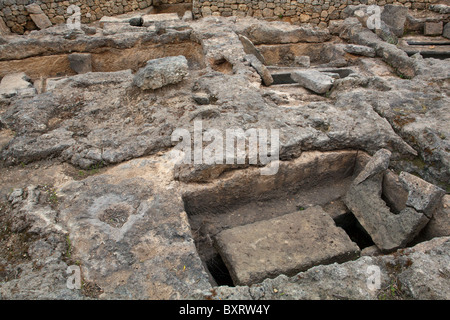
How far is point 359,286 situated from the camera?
86.4 inches

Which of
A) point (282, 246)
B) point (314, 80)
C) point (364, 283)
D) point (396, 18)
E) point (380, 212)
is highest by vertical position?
point (396, 18)

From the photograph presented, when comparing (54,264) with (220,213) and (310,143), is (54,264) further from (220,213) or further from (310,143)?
(310,143)

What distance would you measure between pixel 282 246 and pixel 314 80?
283 centimetres

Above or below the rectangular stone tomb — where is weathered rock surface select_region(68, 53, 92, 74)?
above

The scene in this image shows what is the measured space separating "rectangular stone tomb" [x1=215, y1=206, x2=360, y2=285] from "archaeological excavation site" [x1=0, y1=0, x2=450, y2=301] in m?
0.01

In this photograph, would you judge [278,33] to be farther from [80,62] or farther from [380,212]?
[380,212]

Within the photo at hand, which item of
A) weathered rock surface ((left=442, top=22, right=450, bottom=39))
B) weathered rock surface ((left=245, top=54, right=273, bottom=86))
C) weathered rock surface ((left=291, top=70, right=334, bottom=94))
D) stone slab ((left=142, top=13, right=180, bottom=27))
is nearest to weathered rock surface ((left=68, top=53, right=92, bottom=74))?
stone slab ((left=142, top=13, right=180, bottom=27))

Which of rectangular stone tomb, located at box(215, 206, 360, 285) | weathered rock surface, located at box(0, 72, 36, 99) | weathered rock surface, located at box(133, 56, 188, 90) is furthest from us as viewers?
weathered rock surface, located at box(0, 72, 36, 99)

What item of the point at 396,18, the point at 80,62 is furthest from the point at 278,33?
the point at 80,62

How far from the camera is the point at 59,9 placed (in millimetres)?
9430

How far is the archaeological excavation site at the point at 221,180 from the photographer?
2303 mm

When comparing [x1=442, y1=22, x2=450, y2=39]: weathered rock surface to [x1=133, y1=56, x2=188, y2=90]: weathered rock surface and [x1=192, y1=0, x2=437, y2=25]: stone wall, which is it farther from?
[x1=133, y1=56, x2=188, y2=90]: weathered rock surface

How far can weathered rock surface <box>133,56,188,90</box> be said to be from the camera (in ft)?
14.0
